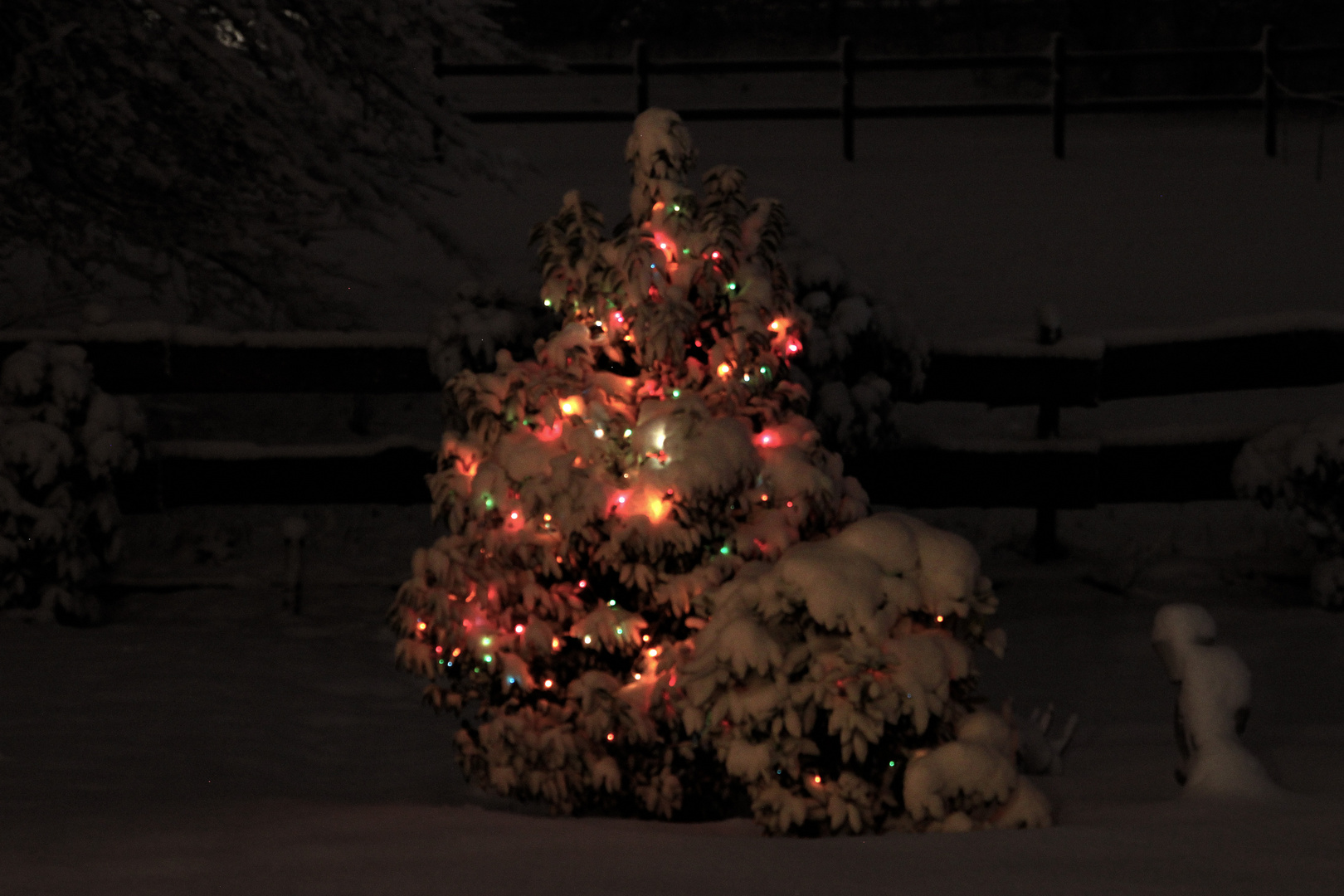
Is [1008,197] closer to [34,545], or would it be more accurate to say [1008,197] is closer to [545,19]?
[34,545]

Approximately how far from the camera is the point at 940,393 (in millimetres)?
7445

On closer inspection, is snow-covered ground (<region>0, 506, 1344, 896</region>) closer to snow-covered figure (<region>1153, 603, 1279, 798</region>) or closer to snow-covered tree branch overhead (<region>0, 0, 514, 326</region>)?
snow-covered figure (<region>1153, 603, 1279, 798</region>)

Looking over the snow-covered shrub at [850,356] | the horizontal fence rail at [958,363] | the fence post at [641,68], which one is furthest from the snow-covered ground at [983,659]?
the snow-covered shrub at [850,356]

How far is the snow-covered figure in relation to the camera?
3980 millimetres

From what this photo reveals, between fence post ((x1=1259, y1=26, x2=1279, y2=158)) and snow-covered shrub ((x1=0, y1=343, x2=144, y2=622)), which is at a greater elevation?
fence post ((x1=1259, y1=26, x2=1279, y2=158))

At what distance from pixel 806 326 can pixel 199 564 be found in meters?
4.37

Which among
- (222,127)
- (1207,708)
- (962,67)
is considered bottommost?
(1207,708)

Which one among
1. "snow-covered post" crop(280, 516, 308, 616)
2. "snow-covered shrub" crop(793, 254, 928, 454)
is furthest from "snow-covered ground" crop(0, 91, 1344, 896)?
"snow-covered shrub" crop(793, 254, 928, 454)

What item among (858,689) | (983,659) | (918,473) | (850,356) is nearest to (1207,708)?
(858,689)

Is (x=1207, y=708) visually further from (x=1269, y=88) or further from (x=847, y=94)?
(x=1269, y=88)

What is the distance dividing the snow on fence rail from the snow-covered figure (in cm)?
312

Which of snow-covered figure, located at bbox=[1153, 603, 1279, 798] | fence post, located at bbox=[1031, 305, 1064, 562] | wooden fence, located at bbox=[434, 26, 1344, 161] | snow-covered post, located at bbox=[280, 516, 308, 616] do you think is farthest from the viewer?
wooden fence, located at bbox=[434, 26, 1344, 161]

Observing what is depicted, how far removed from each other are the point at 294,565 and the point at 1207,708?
4.33m

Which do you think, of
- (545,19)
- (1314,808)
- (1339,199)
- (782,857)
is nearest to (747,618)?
(782,857)
